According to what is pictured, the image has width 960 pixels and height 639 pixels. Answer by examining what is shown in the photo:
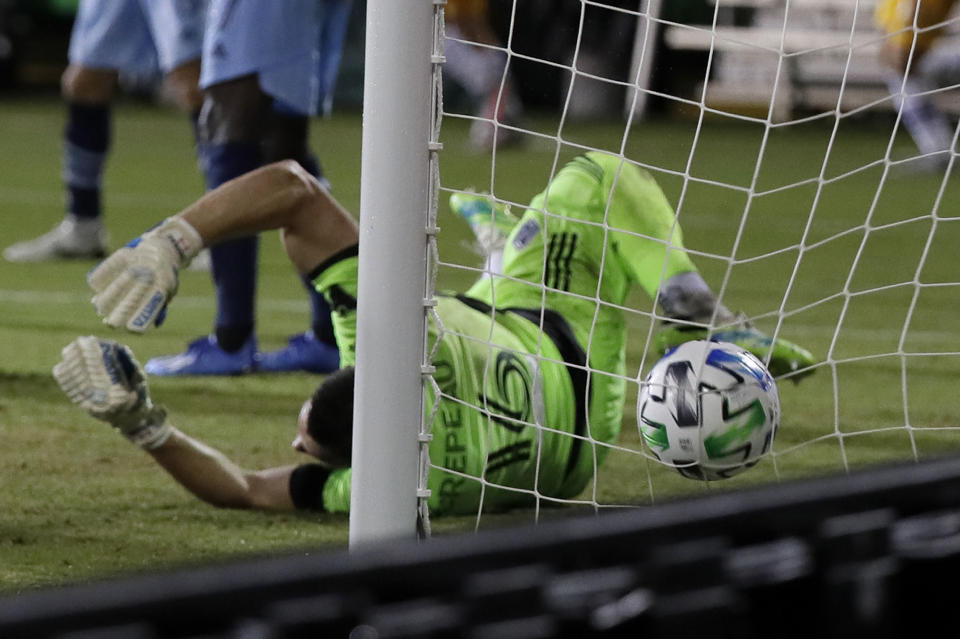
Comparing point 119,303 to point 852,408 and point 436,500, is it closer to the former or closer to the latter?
point 436,500

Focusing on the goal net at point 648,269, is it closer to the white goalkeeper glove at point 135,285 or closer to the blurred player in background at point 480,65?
the blurred player in background at point 480,65

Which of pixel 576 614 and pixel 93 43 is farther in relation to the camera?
pixel 93 43

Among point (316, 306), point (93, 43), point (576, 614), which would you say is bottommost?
point (316, 306)

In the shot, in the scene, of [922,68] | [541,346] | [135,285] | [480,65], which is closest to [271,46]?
[541,346]

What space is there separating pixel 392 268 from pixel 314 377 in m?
1.90

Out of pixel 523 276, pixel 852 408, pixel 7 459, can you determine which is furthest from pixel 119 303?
pixel 852 408

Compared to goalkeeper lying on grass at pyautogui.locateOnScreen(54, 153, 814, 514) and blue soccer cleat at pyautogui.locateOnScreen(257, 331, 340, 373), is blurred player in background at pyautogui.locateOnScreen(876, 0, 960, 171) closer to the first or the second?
blue soccer cleat at pyautogui.locateOnScreen(257, 331, 340, 373)

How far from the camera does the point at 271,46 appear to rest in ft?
11.9

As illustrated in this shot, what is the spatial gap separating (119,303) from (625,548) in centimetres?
166

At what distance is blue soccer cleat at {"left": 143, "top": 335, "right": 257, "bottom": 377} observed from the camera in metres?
3.70

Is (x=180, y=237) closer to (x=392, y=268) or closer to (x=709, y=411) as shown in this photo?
(x=392, y=268)

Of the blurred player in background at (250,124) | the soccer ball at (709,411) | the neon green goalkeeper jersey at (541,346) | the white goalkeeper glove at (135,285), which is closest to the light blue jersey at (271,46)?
the blurred player in background at (250,124)

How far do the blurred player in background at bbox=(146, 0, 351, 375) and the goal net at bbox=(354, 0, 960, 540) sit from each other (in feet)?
1.85

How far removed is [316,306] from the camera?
3746 mm
